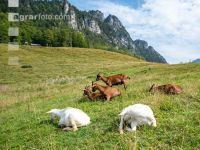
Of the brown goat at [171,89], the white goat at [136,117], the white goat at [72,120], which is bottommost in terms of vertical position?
the white goat at [72,120]

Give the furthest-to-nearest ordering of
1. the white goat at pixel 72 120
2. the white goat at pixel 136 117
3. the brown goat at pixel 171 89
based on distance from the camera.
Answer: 1. the brown goat at pixel 171 89
2. the white goat at pixel 72 120
3. the white goat at pixel 136 117

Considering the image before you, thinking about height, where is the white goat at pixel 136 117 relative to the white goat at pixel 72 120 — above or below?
above

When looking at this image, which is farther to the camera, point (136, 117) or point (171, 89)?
point (171, 89)

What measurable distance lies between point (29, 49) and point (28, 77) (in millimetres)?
43592

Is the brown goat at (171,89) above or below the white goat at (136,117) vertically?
above

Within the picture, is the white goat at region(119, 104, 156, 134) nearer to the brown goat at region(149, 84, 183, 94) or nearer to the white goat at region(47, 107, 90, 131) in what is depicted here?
the white goat at region(47, 107, 90, 131)

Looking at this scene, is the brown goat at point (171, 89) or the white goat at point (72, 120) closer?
the white goat at point (72, 120)

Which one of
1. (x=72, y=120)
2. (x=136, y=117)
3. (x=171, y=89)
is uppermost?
(x=171, y=89)

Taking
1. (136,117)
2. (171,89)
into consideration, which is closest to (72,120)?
(136,117)

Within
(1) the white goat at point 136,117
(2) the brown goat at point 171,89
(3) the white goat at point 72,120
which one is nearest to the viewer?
(1) the white goat at point 136,117

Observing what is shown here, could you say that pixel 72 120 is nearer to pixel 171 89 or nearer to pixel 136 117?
pixel 136 117

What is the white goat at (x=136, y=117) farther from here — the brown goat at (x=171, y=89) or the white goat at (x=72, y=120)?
the brown goat at (x=171, y=89)

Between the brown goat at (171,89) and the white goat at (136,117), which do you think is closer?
the white goat at (136,117)

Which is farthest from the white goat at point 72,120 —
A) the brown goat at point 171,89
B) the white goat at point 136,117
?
the brown goat at point 171,89
